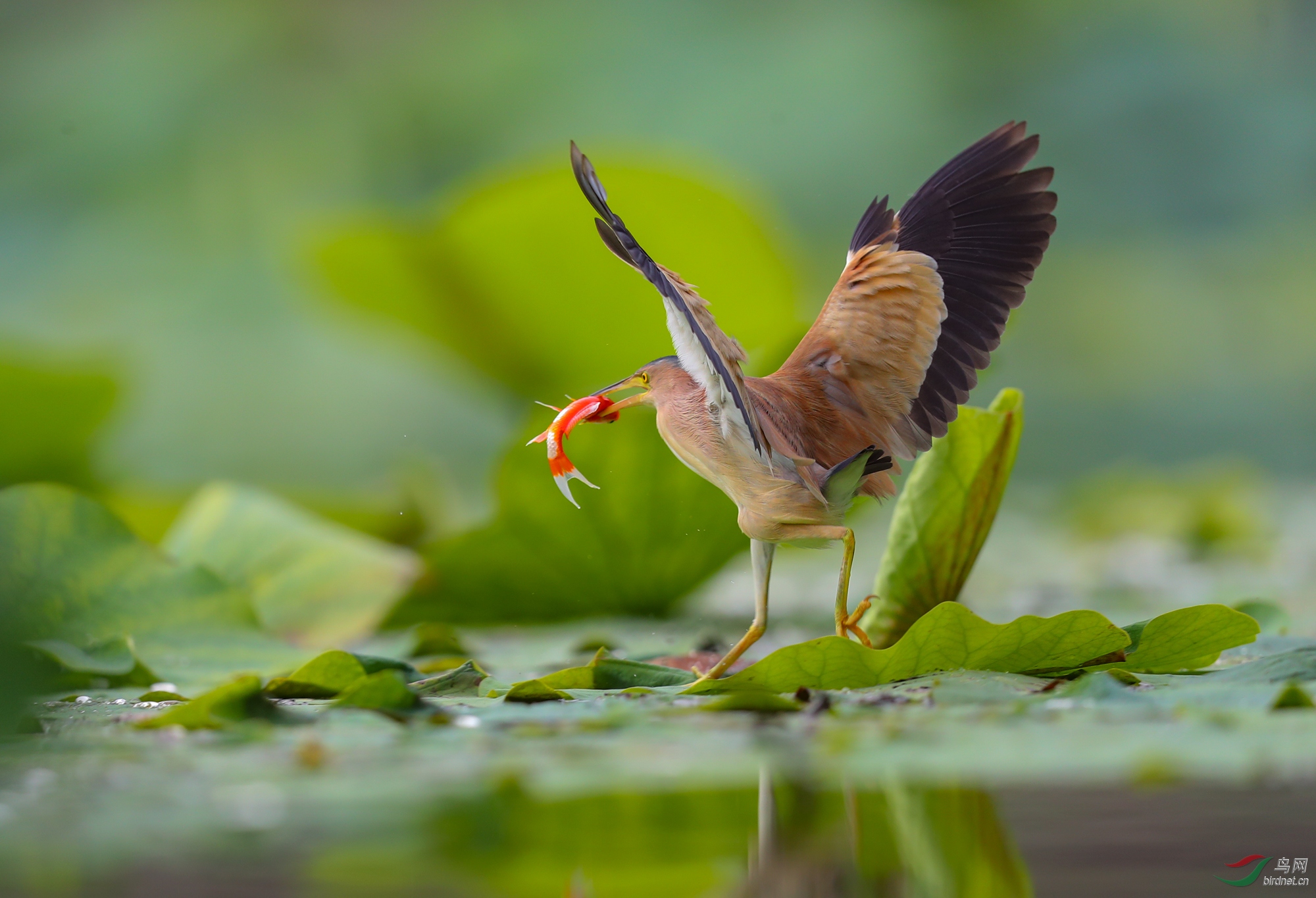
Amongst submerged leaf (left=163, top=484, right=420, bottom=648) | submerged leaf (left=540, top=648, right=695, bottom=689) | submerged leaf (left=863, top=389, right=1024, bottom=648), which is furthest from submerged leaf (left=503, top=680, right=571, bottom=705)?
submerged leaf (left=163, top=484, right=420, bottom=648)

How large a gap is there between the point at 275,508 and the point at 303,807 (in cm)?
96

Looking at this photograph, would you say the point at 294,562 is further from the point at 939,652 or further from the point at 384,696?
the point at 939,652

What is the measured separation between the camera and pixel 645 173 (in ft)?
4.35

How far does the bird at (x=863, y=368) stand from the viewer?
2.50 ft

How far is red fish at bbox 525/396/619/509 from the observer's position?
79 centimetres

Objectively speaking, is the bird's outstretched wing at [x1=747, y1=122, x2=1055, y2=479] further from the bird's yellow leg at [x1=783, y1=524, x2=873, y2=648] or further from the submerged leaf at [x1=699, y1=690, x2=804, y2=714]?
the submerged leaf at [x1=699, y1=690, x2=804, y2=714]

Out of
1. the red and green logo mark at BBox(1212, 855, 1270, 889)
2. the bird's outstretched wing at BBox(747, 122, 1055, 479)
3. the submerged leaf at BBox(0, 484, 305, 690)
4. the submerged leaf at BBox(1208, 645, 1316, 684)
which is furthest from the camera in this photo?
the submerged leaf at BBox(0, 484, 305, 690)

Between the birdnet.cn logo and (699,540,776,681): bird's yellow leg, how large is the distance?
413mm

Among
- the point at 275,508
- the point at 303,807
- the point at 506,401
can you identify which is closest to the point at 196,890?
the point at 303,807

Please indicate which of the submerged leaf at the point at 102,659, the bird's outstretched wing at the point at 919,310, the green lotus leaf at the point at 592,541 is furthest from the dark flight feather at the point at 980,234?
the submerged leaf at the point at 102,659

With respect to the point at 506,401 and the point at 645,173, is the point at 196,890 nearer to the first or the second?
the point at 645,173

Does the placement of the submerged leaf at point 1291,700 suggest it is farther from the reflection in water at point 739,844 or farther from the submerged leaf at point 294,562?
Answer: the submerged leaf at point 294,562

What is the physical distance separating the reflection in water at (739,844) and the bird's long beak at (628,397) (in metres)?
0.36

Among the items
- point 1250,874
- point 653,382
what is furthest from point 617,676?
point 1250,874
